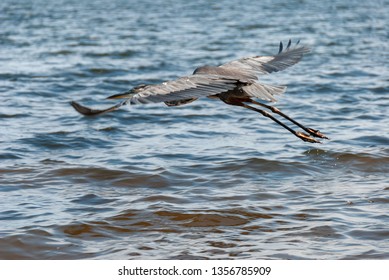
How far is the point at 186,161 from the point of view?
7711 millimetres

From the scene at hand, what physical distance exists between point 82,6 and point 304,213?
2000 cm

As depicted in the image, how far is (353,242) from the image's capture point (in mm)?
5410

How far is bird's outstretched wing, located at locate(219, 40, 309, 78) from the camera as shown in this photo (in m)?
6.48

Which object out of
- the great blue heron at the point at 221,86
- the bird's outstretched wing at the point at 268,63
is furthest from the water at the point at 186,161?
the bird's outstretched wing at the point at 268,63

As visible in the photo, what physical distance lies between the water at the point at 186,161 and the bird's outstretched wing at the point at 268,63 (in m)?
1.06

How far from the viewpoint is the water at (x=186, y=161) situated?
5.60 m

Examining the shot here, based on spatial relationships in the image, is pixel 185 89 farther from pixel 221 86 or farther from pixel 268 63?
pixel 268 63

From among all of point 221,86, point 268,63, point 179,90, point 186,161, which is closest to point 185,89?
point 179,90

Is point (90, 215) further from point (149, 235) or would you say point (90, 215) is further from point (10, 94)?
point (10, 94)

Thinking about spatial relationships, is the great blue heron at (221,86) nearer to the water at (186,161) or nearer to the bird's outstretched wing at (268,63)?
the bird's outstretched wing at (268,63)

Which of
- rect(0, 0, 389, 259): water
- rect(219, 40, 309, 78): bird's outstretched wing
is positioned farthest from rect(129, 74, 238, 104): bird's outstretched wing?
rect(0, 0, 389, 259): water

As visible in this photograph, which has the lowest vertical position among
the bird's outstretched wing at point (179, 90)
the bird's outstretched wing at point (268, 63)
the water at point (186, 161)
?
the water at point (186, 161)

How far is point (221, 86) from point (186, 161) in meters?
2.36
